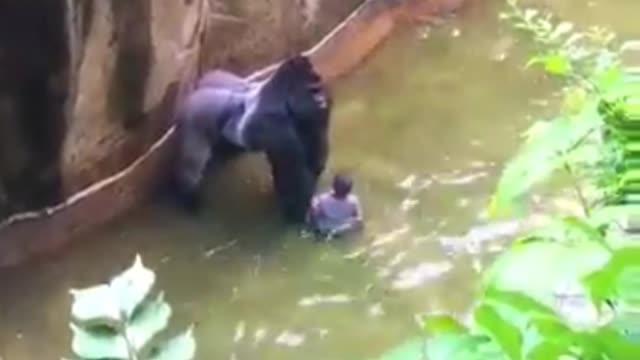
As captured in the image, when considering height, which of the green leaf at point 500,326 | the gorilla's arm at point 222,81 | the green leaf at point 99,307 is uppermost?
the green leaf at point 99,307

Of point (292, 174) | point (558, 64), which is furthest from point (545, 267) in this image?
point (292, 174)

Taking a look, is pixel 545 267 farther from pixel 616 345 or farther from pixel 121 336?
pixel 121 336

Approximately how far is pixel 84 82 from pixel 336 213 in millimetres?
762

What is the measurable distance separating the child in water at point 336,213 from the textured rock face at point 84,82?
58 cm

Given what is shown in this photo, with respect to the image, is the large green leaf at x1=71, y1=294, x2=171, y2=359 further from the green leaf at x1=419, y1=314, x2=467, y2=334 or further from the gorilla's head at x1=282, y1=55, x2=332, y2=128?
the gorilla's head at x1=282, y1=55, x2=332, y2=128

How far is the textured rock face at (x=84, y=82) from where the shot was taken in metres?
3.76

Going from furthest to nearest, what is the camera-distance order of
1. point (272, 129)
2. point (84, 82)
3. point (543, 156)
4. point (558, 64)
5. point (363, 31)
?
1. point (363, 31)
2. point (272, 129)
3. point (84, 82)
4. point (558, 64)
5. point (543, 156)

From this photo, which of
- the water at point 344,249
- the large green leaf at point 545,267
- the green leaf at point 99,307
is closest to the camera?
the green leaf at point 99,307

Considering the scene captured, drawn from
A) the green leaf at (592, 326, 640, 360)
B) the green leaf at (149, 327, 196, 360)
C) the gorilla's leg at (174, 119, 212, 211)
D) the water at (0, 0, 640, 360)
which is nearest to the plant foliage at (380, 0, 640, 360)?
the green leaf at (592, 326, 640, 360)

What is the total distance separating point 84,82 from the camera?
3.95 metres

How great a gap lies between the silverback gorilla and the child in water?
0.08 metres

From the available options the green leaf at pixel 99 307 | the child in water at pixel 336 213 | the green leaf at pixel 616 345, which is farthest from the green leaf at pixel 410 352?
the child in water at pixel 336 213

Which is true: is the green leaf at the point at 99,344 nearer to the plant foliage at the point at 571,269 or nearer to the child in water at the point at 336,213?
the plant foliage at the point at 571,269

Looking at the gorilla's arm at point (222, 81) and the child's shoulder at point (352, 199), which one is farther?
the gorilla's arm at point (222, 81)
